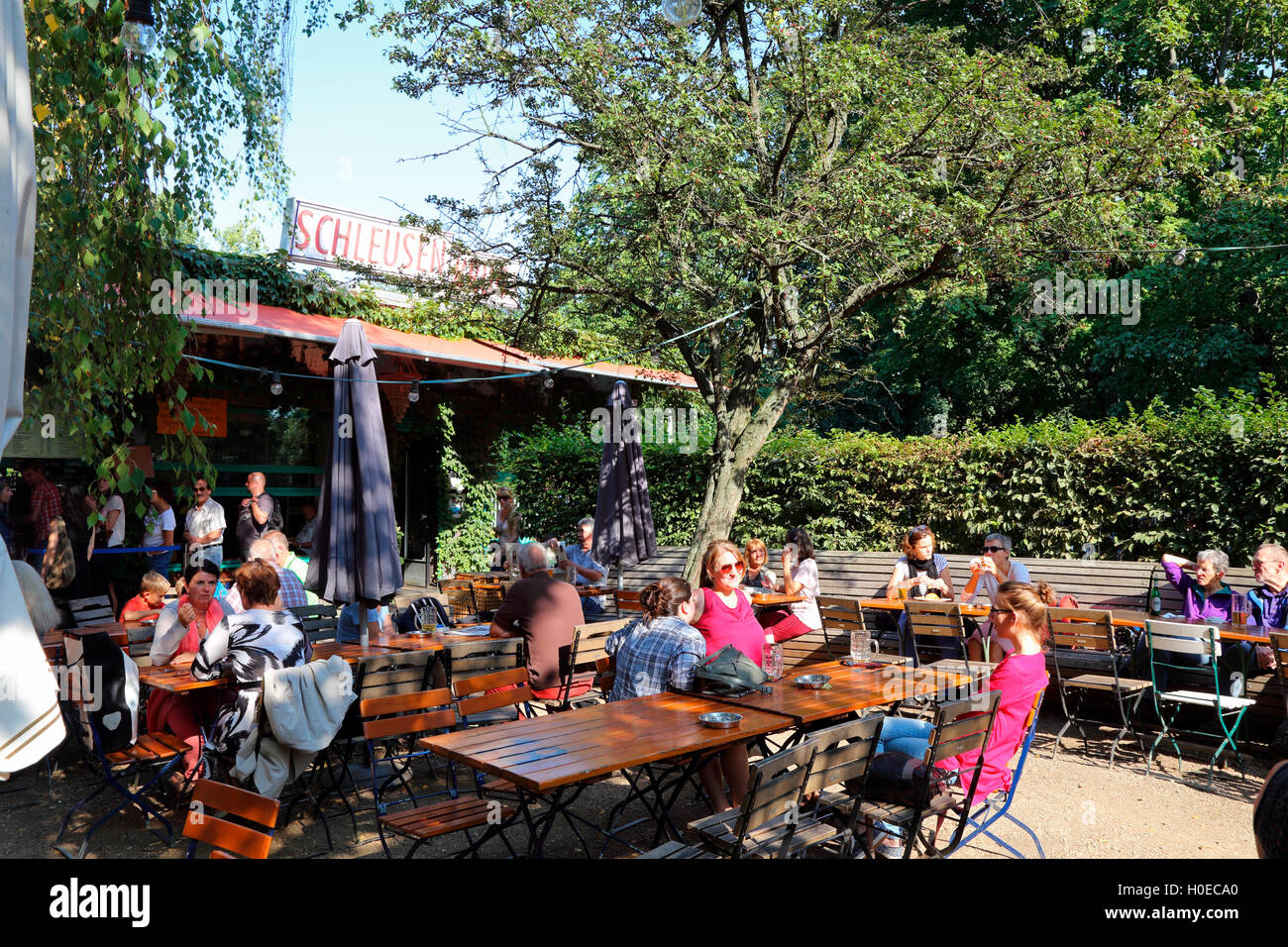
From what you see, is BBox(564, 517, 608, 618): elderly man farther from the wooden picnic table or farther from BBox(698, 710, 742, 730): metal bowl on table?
BBox(698, 710, 742, 730): metal bowl on table

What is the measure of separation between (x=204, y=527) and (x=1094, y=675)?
29.2 ft

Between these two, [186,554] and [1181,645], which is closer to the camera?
[1181,645]

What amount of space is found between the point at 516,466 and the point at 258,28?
780 cm

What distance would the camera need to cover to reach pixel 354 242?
14.4 metres

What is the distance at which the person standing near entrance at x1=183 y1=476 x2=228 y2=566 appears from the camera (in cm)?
1027

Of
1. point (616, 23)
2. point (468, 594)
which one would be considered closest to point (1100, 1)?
point (616, 23)

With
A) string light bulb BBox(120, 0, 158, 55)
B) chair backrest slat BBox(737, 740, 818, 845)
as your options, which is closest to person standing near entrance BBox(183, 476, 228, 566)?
string light bulb BBox(120, 0, 158, 55)

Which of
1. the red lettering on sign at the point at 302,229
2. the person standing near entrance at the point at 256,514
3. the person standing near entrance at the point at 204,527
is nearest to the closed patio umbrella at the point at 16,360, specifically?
the person standing near entrance at the point at 256,514

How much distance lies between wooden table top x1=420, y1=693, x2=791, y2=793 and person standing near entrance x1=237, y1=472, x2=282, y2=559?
5.65 metres

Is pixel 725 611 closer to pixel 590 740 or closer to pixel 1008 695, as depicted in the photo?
pixel 1008 695

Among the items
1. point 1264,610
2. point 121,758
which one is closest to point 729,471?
point 1264,610

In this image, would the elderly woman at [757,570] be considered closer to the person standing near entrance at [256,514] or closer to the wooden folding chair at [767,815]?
the person standing near entrance at [256,514]
